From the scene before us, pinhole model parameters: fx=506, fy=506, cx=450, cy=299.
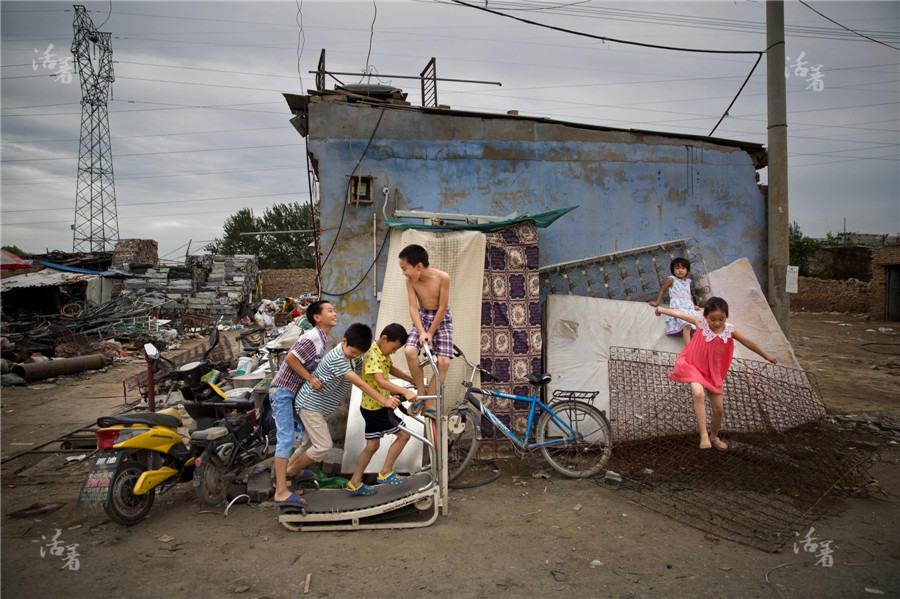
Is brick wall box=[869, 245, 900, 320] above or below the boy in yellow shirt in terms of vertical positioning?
above

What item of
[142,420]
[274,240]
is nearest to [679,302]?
[142,420]

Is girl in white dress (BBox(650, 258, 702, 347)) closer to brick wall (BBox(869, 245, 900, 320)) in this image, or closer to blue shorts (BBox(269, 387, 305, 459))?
blue shorts (BBox(269, 387, 305, 459))

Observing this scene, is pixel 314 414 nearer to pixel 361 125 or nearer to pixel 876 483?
pixel 361 125

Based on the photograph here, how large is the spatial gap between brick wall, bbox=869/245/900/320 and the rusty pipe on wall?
2510 centimetres

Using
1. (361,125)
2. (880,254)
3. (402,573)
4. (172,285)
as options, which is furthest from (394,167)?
(880,254)

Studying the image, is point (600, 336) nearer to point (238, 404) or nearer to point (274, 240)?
point (238, 404)

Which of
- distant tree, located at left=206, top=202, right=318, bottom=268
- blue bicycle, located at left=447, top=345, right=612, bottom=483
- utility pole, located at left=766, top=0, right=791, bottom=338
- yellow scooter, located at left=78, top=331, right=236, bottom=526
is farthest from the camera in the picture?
distant tree, located at left=206, top=202, right=318, bottom=268

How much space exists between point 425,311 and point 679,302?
10.6ft

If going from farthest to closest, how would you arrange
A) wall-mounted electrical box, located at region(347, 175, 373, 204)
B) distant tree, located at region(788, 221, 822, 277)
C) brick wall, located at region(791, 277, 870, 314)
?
distant tree, located at region(788, 221, 822, 277), brick wall, located at region(791, 277, 870, 314), wall-mounted electrical box, located at region(347, 175, 373, 204)

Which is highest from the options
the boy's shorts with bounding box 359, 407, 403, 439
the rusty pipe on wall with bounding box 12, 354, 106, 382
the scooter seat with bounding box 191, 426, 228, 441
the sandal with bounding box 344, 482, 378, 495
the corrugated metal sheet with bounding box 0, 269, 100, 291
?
the corrugated metal sheet with bounding box 0, 269, 100, 291

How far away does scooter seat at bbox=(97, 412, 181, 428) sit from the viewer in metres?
3.95

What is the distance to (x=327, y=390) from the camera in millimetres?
4188

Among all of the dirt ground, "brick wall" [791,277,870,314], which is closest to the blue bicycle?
the dirt ground

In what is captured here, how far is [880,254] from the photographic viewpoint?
1884 cm
